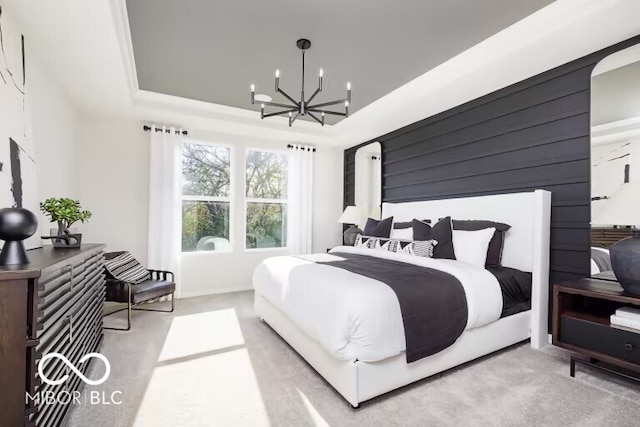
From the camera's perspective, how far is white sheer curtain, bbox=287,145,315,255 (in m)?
5.21

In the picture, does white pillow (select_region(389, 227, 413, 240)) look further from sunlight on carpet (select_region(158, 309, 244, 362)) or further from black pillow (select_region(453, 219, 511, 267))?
sunlight on carpet (select_region(158, 309, 244, 362))

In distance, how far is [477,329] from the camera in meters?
2.32

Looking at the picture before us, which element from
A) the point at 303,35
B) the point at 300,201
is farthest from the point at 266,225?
the point at 303,35

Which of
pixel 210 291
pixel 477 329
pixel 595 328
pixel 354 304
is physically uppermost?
pixel 354 304

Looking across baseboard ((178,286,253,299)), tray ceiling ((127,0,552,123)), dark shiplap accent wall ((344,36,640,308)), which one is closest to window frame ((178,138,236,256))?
baseboard ((178,286,253,299))

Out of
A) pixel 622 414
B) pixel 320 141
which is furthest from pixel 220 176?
pixel 622 414

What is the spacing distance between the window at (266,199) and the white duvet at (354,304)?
2.29 m

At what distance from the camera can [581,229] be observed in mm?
2566

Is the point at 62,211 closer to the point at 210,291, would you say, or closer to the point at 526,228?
the point at 210,291

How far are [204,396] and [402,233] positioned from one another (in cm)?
257

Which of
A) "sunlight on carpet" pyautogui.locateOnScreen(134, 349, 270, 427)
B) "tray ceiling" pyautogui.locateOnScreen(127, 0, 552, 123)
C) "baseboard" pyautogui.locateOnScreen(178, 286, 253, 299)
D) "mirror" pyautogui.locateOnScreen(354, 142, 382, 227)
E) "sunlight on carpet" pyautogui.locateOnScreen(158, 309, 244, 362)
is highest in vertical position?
"tray ceiling" pyautogui.locateOnScreen(127, 0, 552, 123)

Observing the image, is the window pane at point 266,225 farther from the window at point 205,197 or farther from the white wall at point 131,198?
the window at point 205,197

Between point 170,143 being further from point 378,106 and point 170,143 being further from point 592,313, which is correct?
point 592,313

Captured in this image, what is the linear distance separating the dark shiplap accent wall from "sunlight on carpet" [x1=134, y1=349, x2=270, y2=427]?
279 cm
